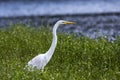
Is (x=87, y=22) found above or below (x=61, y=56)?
below

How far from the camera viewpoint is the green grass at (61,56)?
500 inches

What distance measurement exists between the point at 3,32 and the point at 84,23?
18367mm

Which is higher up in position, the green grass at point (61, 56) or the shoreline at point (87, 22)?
the green grass at point (61, 56)

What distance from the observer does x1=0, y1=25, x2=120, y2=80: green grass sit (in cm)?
1270

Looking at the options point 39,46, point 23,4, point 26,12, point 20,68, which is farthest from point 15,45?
point 23,4

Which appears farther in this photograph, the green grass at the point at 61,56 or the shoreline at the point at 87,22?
the shoreline at the point at 87,22

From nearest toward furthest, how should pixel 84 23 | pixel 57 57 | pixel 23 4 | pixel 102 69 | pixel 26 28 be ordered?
1. pixel 102 69
2. pixel 57 57
3. pixel 26 28
4. pixel 84 23
5. pixel 23 4

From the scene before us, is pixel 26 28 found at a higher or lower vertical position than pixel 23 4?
higher

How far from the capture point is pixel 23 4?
60.9 meters

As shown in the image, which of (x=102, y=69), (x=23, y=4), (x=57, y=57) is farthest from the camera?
(x=23, y=4)

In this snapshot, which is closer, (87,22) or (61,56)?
(61,56)

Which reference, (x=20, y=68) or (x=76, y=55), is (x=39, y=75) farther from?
(x=76, y=55)

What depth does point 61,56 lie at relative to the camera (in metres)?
16.1

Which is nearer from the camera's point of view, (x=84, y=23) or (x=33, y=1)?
(x=84, y=23)
